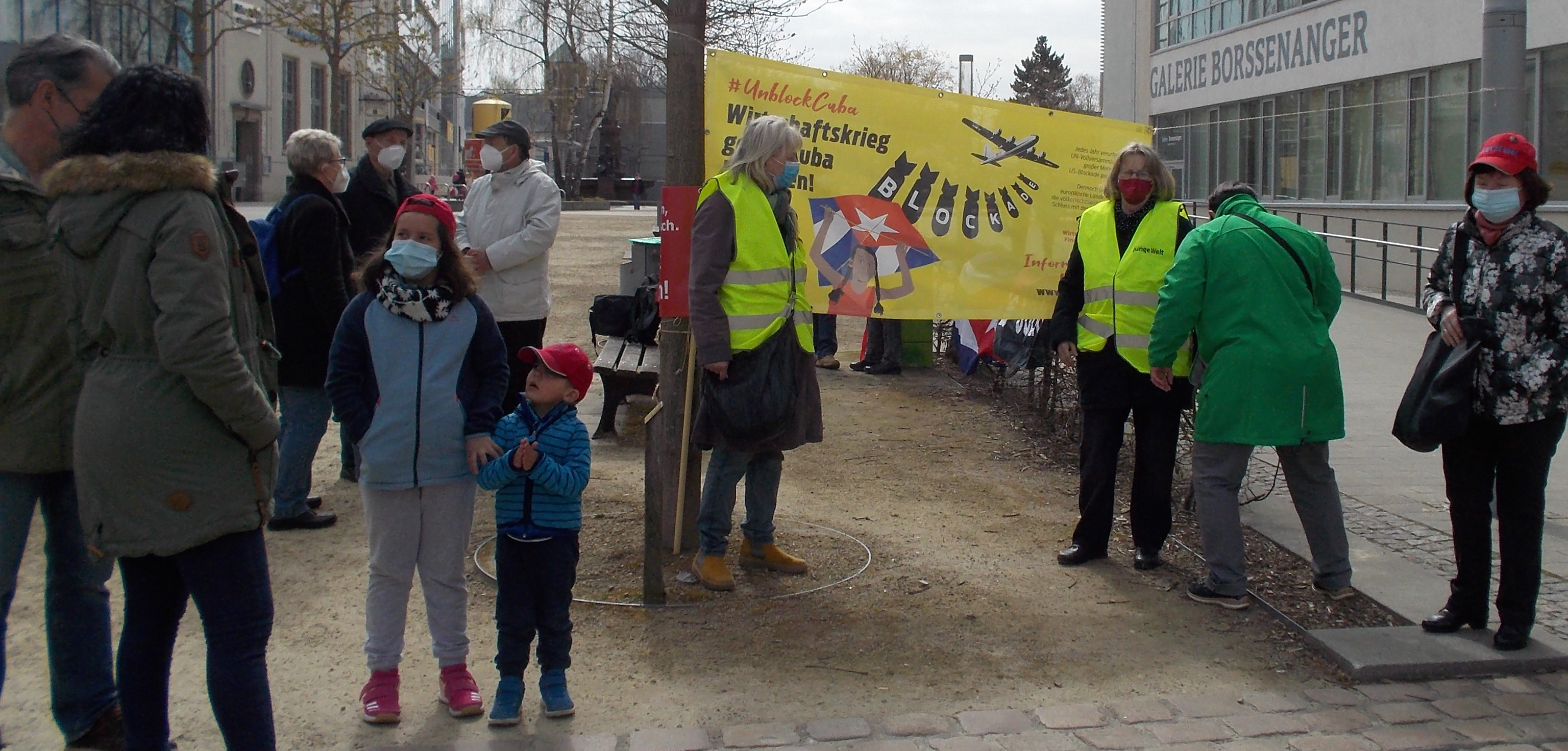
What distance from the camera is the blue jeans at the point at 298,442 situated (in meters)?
6.00

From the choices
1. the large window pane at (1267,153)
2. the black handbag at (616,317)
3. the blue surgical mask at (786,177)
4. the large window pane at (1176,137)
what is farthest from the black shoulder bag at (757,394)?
the large window pane at (1267,153)

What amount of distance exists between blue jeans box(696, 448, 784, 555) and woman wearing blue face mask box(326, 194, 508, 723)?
134 cm

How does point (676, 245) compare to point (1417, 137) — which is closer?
point (676, 245)

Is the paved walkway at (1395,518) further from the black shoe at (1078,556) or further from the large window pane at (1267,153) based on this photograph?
the large window pane at (1267,153)

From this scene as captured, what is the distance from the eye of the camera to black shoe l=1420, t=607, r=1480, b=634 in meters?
4.77

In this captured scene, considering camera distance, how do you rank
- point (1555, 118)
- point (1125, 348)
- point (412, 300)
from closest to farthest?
point (412, 300) → point (1125, 348) → point (1555, 118)

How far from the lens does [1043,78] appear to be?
79.1 meters

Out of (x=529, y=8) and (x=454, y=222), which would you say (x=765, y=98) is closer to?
(x=454, y=222)

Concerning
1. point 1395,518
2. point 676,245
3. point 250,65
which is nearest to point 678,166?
point 676,245

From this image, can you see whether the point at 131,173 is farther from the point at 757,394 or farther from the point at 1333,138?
the point at 1333,138

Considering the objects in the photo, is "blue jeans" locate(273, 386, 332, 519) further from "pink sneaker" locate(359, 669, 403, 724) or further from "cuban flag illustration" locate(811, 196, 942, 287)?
"cuban flag illustration" locate(811, 196, 942, 287)

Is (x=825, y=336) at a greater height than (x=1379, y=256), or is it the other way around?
(x=1379, y=256)

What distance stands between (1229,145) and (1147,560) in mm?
21036

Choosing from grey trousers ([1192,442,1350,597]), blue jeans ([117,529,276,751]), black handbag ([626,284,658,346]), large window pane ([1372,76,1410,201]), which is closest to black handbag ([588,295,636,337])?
black handbag ([626,284,658,346])
